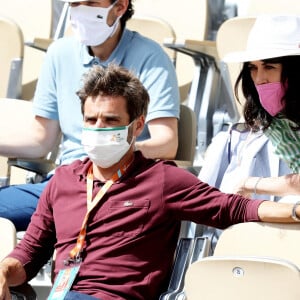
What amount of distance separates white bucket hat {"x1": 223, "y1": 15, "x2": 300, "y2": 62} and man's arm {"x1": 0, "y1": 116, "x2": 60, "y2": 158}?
1109 millimetres

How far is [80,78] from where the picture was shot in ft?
14.5

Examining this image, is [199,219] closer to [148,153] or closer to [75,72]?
[148,153]

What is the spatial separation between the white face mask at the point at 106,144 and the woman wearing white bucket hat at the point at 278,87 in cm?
44

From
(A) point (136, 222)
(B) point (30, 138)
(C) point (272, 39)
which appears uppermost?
(C) point (272, 39)

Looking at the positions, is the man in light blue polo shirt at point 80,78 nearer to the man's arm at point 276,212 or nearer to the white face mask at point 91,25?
the white face mask at point 91,25

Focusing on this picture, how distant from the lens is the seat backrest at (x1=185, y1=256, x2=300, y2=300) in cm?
296

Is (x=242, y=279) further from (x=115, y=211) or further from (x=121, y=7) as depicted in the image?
(x=121, y=7)

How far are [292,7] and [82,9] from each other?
128 cm

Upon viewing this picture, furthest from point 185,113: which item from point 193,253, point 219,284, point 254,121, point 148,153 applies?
point 219,284

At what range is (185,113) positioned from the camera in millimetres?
4594

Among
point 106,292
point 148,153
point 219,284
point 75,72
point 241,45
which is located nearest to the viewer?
point 219,284

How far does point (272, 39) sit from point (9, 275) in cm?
123

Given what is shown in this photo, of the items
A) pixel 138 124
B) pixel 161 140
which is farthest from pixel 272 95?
pixel 161 140

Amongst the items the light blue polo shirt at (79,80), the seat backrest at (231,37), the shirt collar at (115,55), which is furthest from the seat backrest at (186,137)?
the seat backrest at (231,37)
